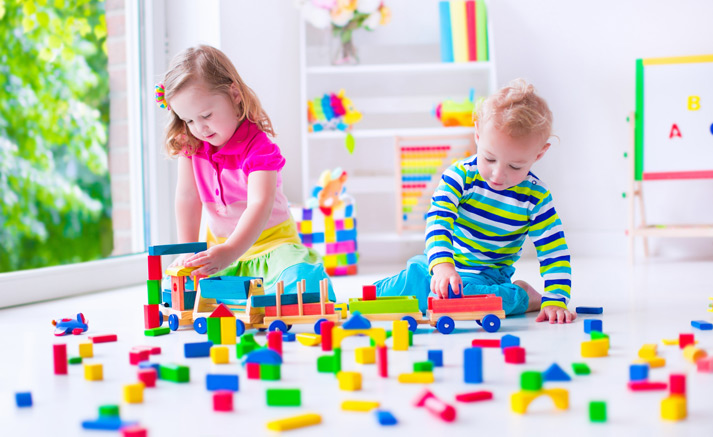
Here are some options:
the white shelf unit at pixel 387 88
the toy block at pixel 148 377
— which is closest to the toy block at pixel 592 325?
the toy block at pixel 148 377

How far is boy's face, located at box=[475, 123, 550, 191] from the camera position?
146cm

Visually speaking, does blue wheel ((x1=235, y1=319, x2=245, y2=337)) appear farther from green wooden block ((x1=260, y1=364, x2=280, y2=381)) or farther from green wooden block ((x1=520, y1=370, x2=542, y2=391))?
green wooden block ((x1=520, y1=370, x2=542, y2=391))

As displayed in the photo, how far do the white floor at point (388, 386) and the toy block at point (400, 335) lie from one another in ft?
0.08

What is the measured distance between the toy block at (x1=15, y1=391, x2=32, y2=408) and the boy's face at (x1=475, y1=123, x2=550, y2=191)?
961 millimetres

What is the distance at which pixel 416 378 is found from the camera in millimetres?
983

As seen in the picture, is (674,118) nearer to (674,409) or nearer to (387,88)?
(387,88)

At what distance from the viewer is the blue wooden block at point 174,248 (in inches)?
53.7

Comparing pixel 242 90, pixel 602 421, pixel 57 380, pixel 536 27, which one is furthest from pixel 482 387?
pixel 536 27

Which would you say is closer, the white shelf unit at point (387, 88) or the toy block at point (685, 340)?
the toy block at point (685, 340)

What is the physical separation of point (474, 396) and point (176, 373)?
0.41 m

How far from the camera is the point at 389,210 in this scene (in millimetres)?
3213

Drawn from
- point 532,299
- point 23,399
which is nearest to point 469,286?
point 532,299

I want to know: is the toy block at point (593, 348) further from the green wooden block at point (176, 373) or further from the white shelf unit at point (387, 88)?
the white shelf unit at point (387, 88)

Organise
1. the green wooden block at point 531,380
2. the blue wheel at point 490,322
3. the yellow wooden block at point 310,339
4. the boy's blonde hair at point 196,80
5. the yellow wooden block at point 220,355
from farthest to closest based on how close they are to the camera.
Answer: the boy's blonde hair at point 196,80 < the blue wheel at point 490,322 < the yellow wooden block at point 310,339 < the yellow wooden block at point 220,355 < the green wooden block at point 531,380
